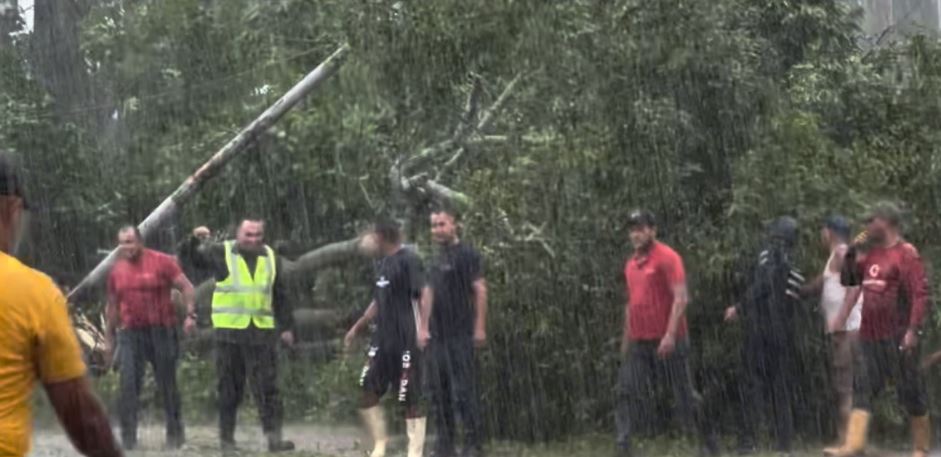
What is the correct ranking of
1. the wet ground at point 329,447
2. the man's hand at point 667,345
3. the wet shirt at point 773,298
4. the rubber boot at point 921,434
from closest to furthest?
the rubber boot at point 921,434, the man's hand at point 667,345, the wet shirt at point 773,298, the wet ground at point 329,447

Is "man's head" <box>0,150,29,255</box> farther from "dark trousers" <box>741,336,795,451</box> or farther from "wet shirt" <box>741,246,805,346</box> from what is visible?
"dark trousers" <box>741,336,795,451</box>

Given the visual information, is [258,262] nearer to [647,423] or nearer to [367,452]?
[367,452]

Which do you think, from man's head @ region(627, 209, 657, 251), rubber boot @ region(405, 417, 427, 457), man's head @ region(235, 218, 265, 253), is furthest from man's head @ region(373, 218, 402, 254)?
man's head @ region(627, 209, 657, 251)

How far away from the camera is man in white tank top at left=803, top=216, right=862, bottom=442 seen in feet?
38.0

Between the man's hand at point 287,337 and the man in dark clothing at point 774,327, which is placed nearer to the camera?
the man in dark clothing at point 774,327

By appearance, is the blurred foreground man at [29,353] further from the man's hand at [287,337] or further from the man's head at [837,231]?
the man's hand at [287,337]

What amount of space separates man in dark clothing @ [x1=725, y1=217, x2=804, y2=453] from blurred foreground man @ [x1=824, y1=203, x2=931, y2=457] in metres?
1.00

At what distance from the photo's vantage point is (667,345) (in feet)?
37.0

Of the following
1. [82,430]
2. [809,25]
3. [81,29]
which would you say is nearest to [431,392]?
[809,25]

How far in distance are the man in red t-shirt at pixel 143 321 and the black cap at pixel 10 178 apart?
29.3 feet

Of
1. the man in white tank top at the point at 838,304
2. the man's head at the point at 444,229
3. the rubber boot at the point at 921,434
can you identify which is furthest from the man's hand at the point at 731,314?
the man's head at the point at 444,229

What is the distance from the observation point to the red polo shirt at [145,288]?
12664 mm

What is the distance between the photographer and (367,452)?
490 inches

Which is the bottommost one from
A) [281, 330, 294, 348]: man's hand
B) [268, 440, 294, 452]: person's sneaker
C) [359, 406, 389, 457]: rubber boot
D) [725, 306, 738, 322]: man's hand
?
[268, 440, 294, 452]: person's sneaker
